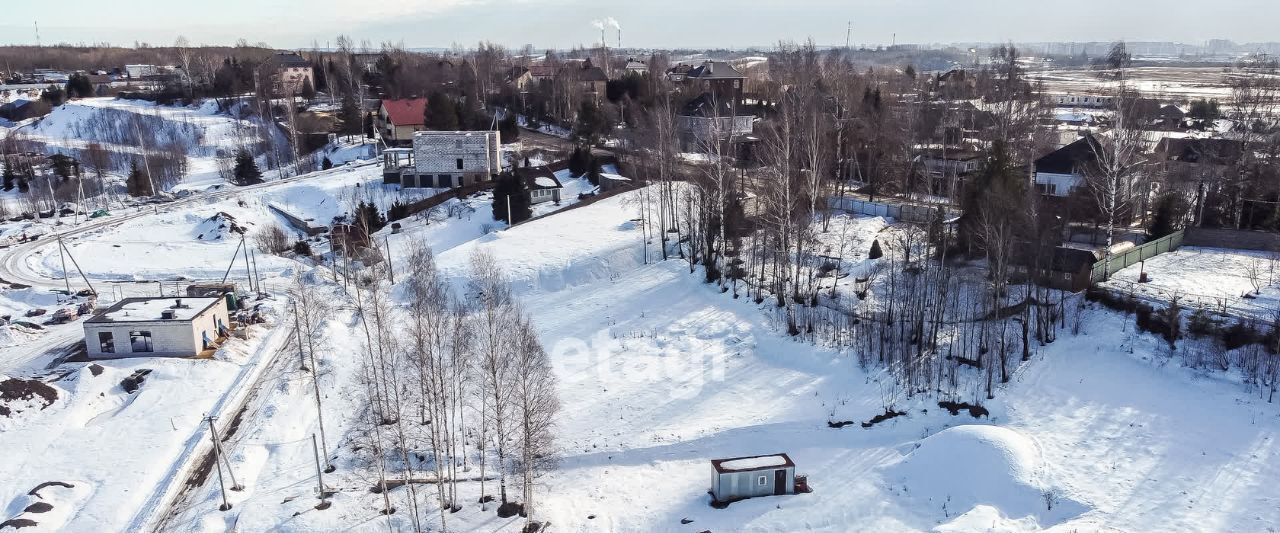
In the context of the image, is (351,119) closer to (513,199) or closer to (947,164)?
(513,199)

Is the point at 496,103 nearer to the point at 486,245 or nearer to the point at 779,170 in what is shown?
the point at 486,245

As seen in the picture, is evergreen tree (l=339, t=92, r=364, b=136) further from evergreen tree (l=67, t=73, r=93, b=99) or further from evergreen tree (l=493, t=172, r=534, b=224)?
evergreen tree (l=67, t=73, r=93, b=99)

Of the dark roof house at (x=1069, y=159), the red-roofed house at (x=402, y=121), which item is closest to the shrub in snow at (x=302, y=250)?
the red-roofed house at (x=402, y=121)

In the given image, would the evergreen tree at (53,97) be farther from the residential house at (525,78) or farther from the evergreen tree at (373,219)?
the evergreen tree at (373,219)

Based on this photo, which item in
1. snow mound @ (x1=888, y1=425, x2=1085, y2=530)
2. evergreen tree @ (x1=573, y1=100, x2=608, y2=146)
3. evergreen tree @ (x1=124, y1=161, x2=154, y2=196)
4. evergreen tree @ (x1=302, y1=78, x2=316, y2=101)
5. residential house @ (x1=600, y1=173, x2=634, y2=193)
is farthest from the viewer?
evergreen tree @ (x1=302, y1=78, x2=316, y2=101)

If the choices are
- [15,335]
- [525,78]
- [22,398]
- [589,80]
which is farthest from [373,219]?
[525,78]

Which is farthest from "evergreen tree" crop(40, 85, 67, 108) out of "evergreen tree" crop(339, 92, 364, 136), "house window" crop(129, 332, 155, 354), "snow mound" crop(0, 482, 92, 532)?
"snow mound" crop(0, 482, 92, 532)
